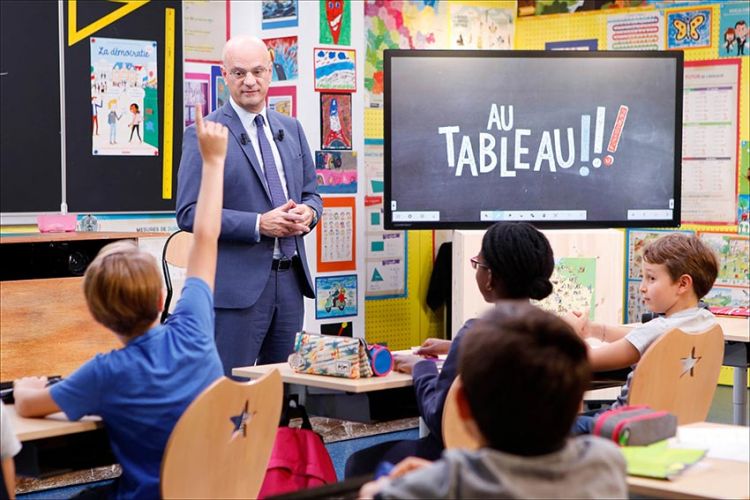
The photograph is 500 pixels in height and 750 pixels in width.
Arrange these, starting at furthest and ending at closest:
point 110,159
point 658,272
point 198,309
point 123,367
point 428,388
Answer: point 110,159, point 658,272, point 428,388, point 198,309, point 123,367

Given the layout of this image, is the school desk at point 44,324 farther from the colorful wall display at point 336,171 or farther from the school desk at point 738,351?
the school desk at point 738,351

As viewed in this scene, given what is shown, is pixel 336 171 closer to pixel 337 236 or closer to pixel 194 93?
pixel 337 236

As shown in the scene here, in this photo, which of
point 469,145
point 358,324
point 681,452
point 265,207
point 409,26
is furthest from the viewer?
point 409,26

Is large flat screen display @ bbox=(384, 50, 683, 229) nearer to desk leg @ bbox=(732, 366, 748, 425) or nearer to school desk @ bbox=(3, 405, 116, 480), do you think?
desk leg @ bbox=(732, 366, 748, 425)

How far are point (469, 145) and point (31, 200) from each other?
2.06 metres

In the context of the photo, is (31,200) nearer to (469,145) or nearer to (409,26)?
(469,145)

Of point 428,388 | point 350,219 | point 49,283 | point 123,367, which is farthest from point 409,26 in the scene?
point 123,367

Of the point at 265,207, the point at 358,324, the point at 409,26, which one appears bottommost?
the point at 358,324

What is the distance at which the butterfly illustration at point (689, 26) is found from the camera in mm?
6492

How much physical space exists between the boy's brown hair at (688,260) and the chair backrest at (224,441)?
1.45 meters

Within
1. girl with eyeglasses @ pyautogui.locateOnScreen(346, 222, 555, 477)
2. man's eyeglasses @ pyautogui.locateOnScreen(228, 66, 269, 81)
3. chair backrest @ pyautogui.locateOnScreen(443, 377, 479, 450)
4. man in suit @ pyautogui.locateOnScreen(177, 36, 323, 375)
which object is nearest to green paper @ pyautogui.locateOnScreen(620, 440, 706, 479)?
chair backrest @ pyautogui.locateOnScreen(443, 377, 479, 450)

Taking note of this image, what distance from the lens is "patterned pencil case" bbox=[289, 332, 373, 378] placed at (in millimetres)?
3043

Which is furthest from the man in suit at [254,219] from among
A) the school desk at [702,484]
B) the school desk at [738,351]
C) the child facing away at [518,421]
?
the child facing away at [518,421]

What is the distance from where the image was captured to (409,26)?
6.35 m
